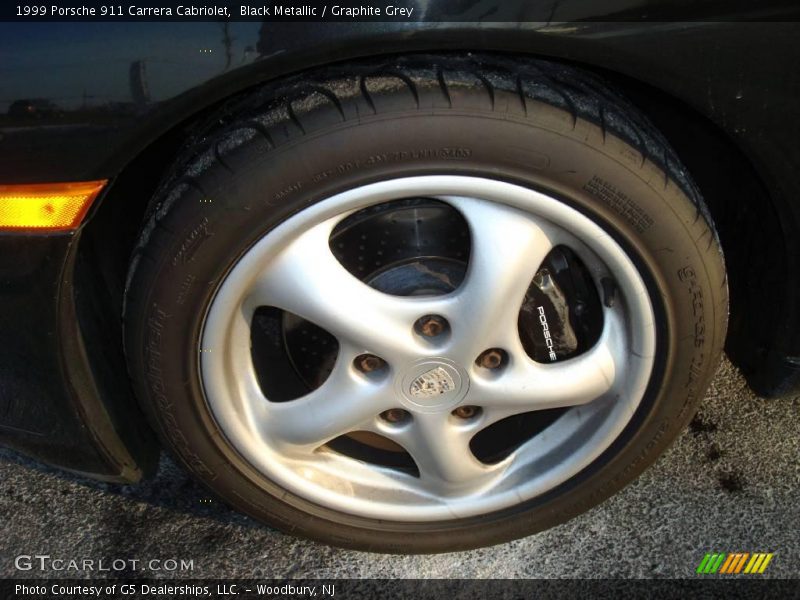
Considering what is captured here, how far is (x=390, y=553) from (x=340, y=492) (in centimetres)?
21

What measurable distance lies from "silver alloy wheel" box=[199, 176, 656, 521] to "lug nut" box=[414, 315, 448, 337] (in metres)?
0.02

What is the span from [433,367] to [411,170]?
404 millimetres

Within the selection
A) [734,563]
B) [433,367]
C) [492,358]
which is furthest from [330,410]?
[734,563]

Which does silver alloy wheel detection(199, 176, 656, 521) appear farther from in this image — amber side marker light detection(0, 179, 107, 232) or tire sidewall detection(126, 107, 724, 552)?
amber side marker light detection(0, 179, 107, 232)

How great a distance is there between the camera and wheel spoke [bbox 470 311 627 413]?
1.67 m

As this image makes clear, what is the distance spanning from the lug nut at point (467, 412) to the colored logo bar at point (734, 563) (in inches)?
26.1

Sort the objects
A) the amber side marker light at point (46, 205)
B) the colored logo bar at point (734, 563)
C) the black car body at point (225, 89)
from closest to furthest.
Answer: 1. the black car body at point (225, 89)
2. the amber side marker light at point (46, 205)
3. the colored logo bar at point (734, 563)

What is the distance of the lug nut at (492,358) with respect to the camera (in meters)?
1.68

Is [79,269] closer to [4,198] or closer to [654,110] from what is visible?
[4,198]

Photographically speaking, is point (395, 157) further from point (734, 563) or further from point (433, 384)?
point (734, 563)

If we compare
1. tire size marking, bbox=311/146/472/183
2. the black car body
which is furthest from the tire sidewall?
the black car body

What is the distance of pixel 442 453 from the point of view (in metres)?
1.78

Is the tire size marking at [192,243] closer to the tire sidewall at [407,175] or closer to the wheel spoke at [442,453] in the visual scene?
the tire sidewall at [407,175]

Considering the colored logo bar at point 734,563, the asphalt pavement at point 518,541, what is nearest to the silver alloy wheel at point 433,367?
the asphalt pavement at point 518,541
